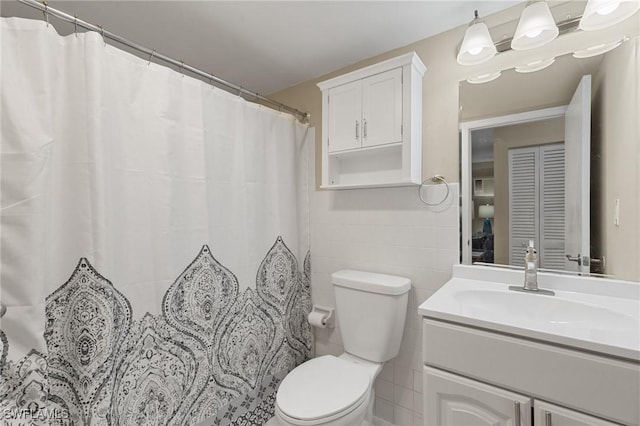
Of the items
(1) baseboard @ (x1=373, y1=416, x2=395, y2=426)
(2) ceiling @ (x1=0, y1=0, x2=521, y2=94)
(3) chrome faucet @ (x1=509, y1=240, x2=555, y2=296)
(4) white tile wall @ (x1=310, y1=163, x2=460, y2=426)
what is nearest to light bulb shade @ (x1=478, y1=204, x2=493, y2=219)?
(4) white tile wall @ (x1=310, y1=163, x2=460, y2=426)

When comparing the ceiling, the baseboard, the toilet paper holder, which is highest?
the ceiling

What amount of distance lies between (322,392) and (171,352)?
697mm

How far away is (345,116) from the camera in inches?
64.5

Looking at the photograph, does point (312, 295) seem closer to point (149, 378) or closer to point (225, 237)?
point (225, 237)

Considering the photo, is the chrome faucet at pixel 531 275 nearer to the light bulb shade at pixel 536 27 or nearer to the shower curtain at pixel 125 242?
the light bulb shade at pixel 536 27

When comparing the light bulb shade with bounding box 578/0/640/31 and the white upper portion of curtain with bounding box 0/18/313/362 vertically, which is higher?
the light bulb shade with bounding box 578/0/640/31

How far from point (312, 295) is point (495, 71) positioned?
5.54 feet

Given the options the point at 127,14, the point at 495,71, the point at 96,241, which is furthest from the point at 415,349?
the point at 127,14

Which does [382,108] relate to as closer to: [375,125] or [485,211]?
[375,125]

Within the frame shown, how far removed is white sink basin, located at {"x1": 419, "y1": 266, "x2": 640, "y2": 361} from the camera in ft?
2.59

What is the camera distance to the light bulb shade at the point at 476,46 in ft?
4.27

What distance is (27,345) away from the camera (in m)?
0.92

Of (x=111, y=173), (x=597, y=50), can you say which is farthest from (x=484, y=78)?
(x=111, y=173)

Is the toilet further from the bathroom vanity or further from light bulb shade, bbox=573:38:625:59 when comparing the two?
light bulb shade, bbox=573:38:625:59
